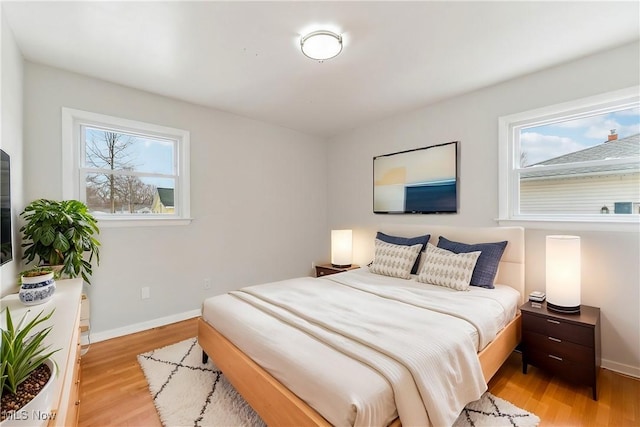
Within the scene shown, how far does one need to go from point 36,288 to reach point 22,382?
1197mm

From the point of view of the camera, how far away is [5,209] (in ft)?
5.90

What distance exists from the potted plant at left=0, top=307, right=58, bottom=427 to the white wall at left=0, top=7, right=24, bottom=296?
4.45 ft

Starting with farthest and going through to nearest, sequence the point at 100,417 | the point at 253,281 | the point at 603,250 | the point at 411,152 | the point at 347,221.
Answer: the point at 347,221 → the point at 253,281 → the point at 411,152 → the point at 603,250 → the point at 100,417

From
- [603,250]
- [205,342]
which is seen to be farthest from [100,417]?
[603,250]

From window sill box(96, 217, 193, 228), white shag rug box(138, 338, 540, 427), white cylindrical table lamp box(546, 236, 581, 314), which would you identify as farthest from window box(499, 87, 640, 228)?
window sill box(96, 217, 193, 228)

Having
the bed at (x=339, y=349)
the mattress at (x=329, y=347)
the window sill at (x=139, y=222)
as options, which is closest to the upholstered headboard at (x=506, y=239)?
the bed at (x=339, y=349)

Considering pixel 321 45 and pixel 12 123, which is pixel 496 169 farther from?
pixel 12 123

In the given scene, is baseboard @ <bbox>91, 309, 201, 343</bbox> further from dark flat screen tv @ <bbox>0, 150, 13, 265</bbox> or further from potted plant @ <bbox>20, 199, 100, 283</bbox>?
dark flat screen tv @ <bbox>0, 150, 13, 265</bbox>

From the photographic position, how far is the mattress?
115 centimetres

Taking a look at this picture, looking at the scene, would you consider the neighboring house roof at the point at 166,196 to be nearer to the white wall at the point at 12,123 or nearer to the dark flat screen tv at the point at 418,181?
the white wall at the point at 12,123

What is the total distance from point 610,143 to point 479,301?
174 cm

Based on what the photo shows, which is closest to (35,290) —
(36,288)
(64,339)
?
(36,288)

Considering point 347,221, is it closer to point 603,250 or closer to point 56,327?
point 603,250

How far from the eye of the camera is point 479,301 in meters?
2.13
